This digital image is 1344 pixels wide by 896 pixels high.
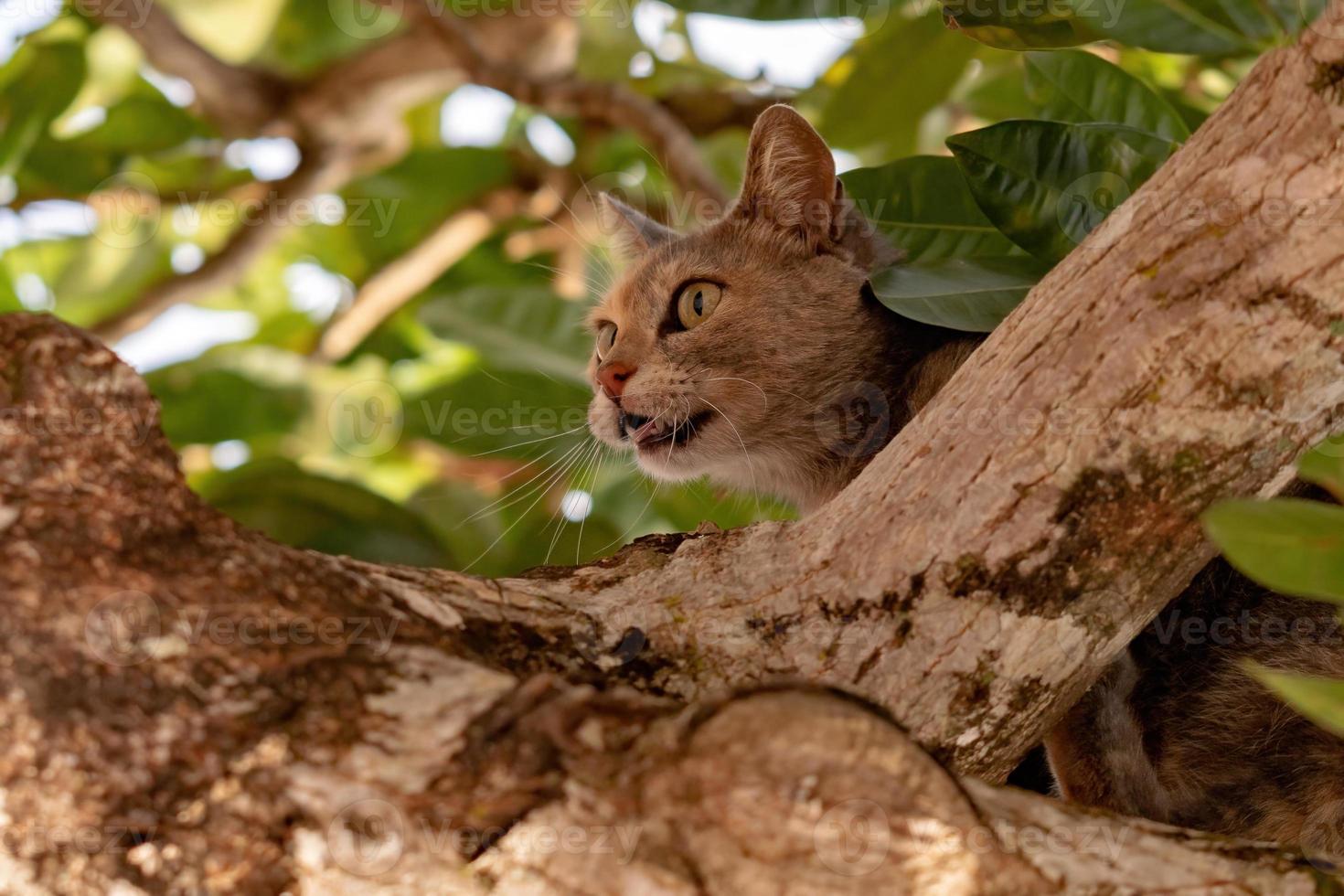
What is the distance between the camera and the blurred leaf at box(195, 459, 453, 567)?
321 centimetres

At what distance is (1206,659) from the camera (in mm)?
2076

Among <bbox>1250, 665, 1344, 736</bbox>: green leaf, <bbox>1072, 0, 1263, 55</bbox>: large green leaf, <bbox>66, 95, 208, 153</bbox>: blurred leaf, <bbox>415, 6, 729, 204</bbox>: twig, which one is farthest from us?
<bbox>66, 95, 208, 153</bbox>: blurred leaf

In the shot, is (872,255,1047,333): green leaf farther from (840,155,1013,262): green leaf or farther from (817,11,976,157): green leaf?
(817,11,976,157): green leaf

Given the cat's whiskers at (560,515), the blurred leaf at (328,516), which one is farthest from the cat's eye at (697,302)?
the blurred leaf at (328,516)

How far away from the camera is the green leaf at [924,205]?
2.53 meters

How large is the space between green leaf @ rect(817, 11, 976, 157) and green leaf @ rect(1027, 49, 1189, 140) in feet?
2.50

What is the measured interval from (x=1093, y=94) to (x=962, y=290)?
639mm

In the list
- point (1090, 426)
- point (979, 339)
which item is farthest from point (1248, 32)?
point (1090, 426)

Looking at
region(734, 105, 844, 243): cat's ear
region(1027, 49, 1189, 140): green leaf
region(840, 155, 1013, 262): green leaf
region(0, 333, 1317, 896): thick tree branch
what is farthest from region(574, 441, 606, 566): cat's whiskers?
region(0, 333, 1317, 896): thick tree branch

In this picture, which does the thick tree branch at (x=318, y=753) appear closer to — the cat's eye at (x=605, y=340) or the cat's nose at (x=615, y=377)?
the cat's nose at (x=615, y=377)

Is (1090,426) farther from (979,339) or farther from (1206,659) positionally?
(979,339)

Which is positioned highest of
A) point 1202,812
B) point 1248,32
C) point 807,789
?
point 1248,32

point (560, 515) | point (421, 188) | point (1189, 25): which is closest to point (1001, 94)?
point (1189, 25)

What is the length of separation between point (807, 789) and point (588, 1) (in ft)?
10.7
